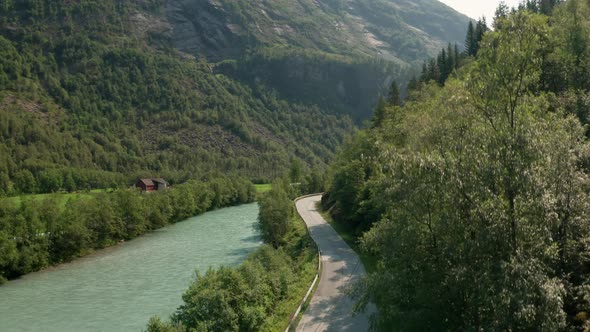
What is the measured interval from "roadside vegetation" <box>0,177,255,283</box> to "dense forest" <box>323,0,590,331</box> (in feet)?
132

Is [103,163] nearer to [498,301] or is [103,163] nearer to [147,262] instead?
[147,262]

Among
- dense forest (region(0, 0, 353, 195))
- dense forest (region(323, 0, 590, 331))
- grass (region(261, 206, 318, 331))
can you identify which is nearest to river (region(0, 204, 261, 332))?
grass (region(261, 206, 318, 331))

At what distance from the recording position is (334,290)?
28016 millimetres

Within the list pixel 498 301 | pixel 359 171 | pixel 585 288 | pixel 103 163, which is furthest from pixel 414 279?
pixel 103 163

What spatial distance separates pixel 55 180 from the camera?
112 metres

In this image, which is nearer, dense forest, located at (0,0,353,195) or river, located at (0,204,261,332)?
river, located at (0,204,261,332)

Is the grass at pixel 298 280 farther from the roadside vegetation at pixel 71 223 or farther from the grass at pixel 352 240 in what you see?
the roadside vegetation at pixel 71 223

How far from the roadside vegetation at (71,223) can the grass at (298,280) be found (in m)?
22.7

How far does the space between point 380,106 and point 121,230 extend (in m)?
35.9

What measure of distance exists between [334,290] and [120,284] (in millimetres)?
20317

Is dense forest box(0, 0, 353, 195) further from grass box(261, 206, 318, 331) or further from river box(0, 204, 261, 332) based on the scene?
grass box(261, 206, 318, 331)

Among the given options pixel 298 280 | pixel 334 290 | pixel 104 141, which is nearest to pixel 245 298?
pixel 334 290

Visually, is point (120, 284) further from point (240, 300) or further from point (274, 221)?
point (240, 300)

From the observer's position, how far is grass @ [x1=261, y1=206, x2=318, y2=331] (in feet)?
81.0
